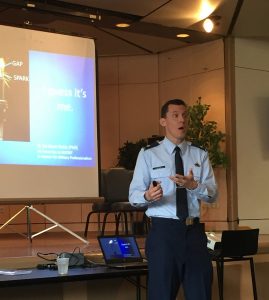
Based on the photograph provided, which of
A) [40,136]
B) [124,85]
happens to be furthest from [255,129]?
[40,136]

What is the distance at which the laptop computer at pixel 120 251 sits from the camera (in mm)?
3381

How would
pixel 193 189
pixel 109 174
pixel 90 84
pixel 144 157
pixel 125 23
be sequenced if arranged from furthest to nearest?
pixel 125 23
pixel 109 174
pixel 90 84
pixel 144 157
pixel 193 189

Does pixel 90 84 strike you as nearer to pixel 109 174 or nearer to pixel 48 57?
pixel 48 57

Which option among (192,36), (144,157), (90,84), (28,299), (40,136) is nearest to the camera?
(144,157)

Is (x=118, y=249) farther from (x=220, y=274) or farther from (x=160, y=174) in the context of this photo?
(x=220, y=274)

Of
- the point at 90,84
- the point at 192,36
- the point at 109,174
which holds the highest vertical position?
the point at 192,36

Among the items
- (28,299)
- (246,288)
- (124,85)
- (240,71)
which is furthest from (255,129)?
(28,299)

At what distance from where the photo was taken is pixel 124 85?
9148mm

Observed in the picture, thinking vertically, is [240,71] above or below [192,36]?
below

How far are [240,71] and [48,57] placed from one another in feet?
13.1

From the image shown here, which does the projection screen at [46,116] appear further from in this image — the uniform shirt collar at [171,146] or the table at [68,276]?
the uniform shirt collar at [171,146]

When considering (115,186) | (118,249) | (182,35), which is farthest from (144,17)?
Answer: (118,249)

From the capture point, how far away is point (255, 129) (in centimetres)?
800

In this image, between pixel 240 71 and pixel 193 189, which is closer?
pixel 193 189
